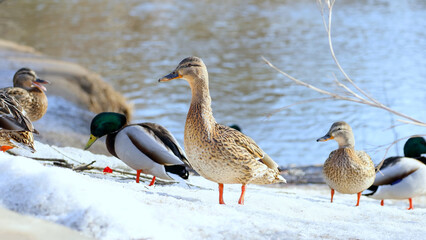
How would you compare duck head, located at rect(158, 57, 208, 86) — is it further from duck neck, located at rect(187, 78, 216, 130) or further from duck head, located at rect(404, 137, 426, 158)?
duck head, located at rect(404, 137, 426, 158)

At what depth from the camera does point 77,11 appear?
23391 mm

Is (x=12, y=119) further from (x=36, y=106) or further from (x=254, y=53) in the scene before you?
(x=254, y=53)

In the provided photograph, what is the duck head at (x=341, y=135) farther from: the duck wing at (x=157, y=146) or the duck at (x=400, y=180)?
the duck wing at (x=157, y=146)

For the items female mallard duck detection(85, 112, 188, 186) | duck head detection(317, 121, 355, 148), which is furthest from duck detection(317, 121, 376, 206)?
female mallard duck detection(85, 112, 188, 186)

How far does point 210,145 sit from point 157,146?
3.78 feet

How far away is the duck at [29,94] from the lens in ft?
17.7

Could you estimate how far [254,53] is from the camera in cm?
1673

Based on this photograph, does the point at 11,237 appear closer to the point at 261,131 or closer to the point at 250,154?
the point at 250,154

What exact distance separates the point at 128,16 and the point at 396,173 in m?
18.4

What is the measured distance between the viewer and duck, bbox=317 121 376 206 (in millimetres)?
4645

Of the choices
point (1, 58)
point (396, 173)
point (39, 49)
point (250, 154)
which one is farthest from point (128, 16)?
point (250, 154)

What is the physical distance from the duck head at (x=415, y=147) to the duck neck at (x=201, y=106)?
130 inches

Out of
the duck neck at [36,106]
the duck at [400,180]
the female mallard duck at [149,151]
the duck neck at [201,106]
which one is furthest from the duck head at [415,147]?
the duck neck at [36,106]

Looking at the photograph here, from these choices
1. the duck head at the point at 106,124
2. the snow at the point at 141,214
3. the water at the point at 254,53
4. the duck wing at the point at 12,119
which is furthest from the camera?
the water at the point at 254,53
